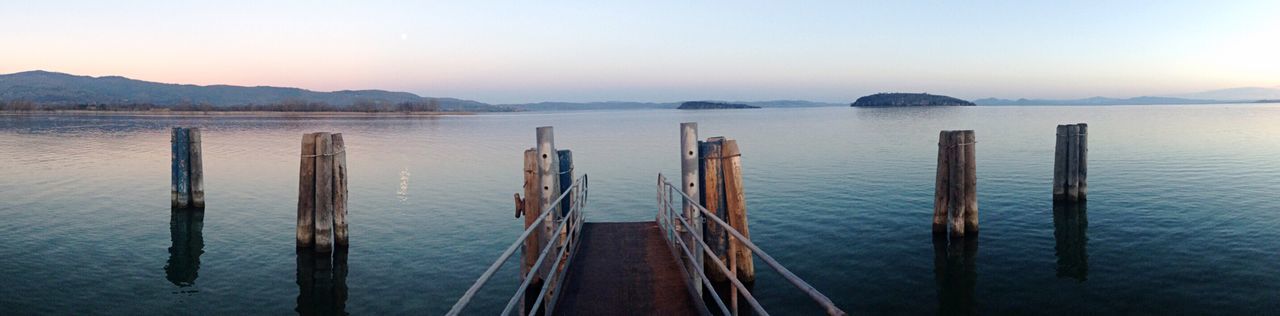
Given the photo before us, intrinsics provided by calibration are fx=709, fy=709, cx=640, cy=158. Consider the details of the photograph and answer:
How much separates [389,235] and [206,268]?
13.4 feet

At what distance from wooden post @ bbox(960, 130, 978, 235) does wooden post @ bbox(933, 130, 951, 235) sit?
352 millimetres

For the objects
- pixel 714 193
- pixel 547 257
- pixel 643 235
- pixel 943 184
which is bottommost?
pixel 547 257

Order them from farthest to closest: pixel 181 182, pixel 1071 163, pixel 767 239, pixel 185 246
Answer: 1. pixel 181 182
2. pixel 1071 163
3. pixel 767 239
4. pixel 185 246

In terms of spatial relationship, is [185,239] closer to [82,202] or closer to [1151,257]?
[82,202]

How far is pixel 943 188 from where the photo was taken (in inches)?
612

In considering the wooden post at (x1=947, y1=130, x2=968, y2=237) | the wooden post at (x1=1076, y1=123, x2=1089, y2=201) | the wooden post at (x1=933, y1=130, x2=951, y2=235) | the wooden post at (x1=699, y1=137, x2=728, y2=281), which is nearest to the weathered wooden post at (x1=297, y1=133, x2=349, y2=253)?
the wooden post at (x1=699, y1=137, x2=728, y2=281)

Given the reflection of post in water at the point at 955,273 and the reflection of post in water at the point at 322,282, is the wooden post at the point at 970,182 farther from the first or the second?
the reflection of post in water at the point at 322,282

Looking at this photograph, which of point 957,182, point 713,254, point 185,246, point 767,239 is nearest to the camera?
point 713,254

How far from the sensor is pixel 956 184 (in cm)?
1523

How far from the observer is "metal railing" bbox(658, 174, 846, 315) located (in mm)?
5174

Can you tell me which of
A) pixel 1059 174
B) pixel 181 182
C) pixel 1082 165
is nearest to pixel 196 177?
pixel 181 182

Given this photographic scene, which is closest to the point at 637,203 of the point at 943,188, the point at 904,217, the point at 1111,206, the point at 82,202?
the point at 904,217

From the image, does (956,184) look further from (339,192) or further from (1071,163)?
(339,192)

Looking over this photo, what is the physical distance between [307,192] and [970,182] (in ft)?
45.3
